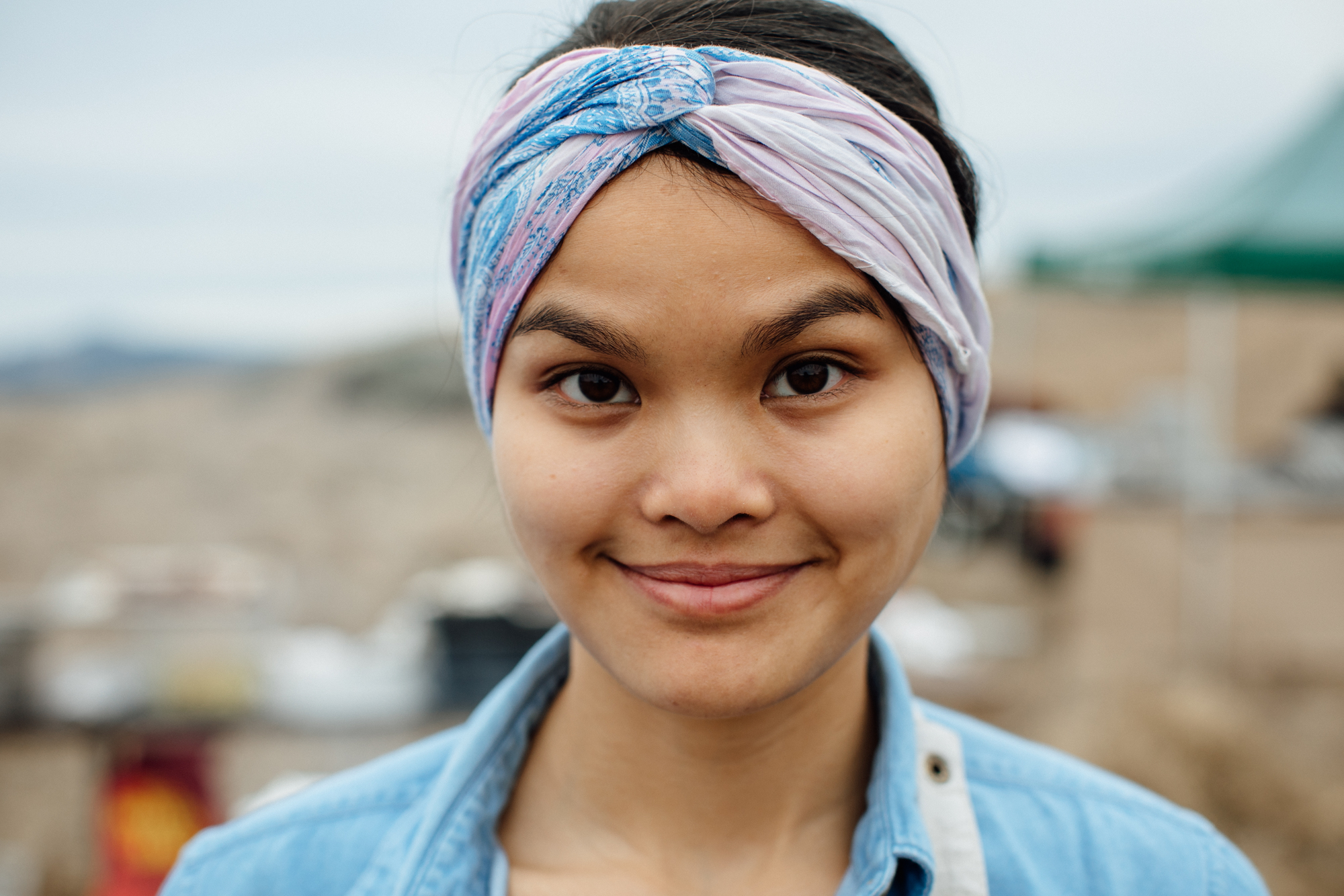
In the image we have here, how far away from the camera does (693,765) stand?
1.36 m

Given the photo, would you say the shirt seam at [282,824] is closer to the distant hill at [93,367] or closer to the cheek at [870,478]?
the cheek at [870,478]

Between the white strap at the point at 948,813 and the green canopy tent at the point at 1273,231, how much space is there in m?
5.52

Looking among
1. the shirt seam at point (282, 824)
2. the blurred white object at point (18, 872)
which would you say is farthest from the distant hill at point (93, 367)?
the shirt seam at point (282, 824)

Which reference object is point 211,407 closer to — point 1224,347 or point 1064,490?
point 1064,490

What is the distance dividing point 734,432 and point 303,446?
17.0 metres

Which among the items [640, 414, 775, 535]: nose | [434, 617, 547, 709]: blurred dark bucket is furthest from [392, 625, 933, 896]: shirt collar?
[434, 617, 547, 709]: blurred dark bucket

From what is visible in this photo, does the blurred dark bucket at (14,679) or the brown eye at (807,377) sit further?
the blurred dark bucket at (14,679)

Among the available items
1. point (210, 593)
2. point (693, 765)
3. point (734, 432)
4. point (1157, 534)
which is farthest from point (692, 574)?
point (1157, 534)

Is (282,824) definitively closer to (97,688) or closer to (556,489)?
(556,489)

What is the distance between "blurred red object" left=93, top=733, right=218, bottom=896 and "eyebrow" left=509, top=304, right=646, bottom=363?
125 inches

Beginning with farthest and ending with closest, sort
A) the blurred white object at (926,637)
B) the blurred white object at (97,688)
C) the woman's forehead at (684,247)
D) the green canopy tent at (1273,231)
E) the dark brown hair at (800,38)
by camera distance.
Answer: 1. the green canopy tent at (1273,231)
2. the blurred white object at (926,637)
3. the blurred white object at (97,688)
4. the dark brown hair at (800,38)
5. the woman's forehead at (684,247)

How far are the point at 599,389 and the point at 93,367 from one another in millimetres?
28293

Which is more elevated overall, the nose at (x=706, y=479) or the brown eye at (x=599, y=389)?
the brown eye at (x=599, y=389)

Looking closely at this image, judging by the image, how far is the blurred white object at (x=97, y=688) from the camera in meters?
4.14
